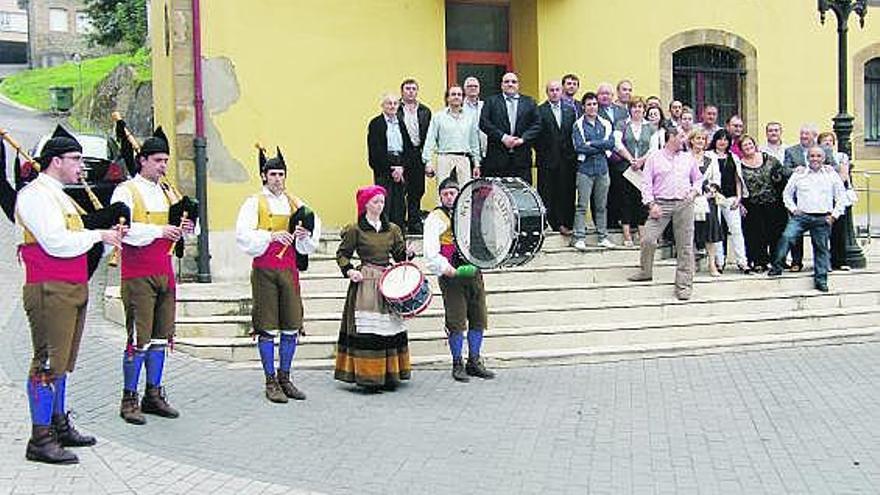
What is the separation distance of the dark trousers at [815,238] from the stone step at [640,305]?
21cm

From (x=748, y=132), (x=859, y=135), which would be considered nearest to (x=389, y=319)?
(x=748, y=132)

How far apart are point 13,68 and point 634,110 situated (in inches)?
2472

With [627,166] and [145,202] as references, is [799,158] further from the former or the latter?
[145,202]

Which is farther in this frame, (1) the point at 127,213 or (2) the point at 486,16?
(2) the point at 486,16

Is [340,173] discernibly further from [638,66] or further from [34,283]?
[34,283]

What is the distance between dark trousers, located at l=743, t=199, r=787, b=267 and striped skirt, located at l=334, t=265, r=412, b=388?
17.9 ft

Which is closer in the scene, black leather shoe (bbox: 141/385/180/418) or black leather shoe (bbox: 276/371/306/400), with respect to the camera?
black leather shoe (bbox: 141/385/180/418)

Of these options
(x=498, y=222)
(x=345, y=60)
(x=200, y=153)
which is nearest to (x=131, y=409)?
Result: (x=498, y=222)

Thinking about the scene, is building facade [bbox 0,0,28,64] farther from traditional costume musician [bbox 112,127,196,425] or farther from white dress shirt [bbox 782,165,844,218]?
traditional costume musician [bbox 112,127,196,425]

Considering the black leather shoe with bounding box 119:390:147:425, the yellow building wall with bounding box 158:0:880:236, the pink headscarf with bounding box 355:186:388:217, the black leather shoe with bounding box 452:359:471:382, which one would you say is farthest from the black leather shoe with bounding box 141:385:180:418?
the yellow building wall with bounding box 158:0:880:236

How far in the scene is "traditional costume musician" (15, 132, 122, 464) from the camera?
20.5 feet

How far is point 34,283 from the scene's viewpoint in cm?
632

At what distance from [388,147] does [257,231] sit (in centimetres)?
372

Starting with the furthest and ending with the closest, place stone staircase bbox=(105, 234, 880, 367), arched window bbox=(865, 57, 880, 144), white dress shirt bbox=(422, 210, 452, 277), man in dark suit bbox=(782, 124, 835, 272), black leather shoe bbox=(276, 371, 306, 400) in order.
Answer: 1. arched window bbox=(865, 57, 880, 144)
2. man in dark suit bbox=(782, 124, 835, 272)
3. stone staircase bbox=(105, 234, 880, 367)
4. white dress shirt bbox=(422, 210, 452, 277)
5. black leather shoe bbox=(276, 371, 306, 400)
